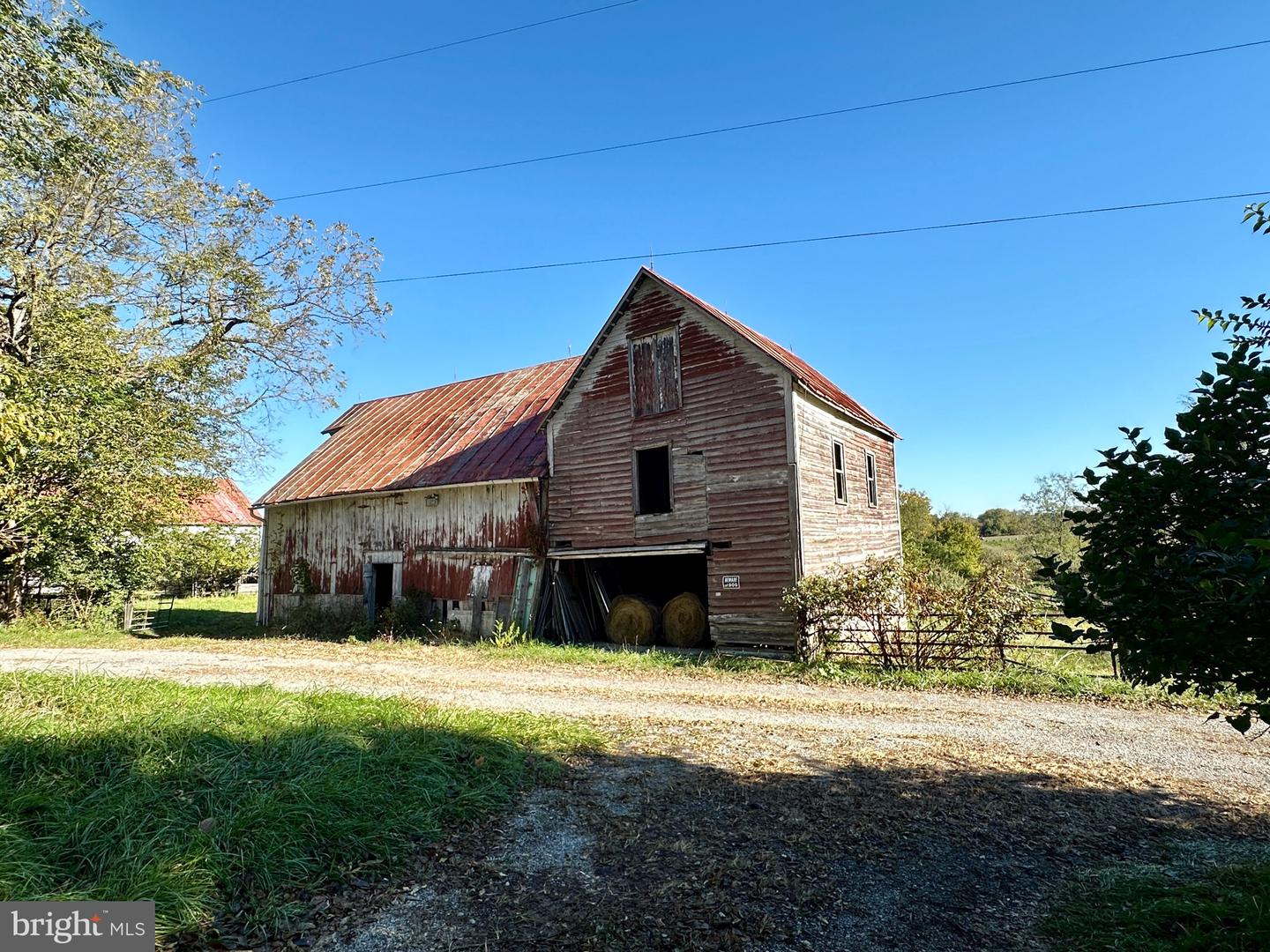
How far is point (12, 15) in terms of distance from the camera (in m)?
9.84

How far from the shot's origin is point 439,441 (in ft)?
77.1

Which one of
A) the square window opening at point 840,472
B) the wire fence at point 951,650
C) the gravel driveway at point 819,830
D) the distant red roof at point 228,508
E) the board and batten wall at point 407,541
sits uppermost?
the distant red roof at point 228,508

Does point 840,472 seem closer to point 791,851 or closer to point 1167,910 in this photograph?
point 791,851

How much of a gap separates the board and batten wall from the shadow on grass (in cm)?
1286

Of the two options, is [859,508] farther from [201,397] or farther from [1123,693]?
[201,397]

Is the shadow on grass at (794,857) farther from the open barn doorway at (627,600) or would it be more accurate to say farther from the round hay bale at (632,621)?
the round hay bale at (632,621)

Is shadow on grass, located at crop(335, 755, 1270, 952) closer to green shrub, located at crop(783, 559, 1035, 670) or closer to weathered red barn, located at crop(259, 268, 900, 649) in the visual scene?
green shrub, located at crop(783, 559, 1035, 670)

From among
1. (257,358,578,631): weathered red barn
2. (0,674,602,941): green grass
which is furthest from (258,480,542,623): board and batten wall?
(0,674,602,941): green grass

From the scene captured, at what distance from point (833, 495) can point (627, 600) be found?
20.0 feet

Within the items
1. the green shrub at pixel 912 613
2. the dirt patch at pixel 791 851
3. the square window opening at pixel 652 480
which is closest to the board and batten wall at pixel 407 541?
the square window opening at pixel 652 480

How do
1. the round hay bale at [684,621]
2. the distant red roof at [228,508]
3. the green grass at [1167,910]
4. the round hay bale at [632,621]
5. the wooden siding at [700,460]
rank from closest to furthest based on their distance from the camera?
1. the green grass at [1167,910]
2. the wooden siding at [700,460]
3. the round hay bale at [684,621]
4. the round hay bale at [632,621]
5. the distant red roof at [228,508]

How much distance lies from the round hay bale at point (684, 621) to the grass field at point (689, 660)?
130 cm

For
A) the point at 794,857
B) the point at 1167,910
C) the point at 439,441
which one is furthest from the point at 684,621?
the point at 1167,910

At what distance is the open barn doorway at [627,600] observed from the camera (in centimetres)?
1741
